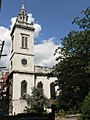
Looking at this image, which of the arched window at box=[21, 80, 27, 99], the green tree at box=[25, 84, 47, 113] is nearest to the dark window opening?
the arched window at box=[21, 80, 27, 99]

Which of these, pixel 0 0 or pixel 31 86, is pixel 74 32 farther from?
pixel 0 0

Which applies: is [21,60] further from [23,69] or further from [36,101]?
[36,101]

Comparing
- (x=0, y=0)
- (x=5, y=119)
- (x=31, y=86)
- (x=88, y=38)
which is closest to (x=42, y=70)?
(x=31, y=86)

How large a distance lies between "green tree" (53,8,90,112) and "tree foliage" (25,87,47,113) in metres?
9.04

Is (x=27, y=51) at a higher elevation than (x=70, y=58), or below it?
higher

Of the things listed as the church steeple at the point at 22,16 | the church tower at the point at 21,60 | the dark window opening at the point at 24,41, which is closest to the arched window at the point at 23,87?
the church tower at the point at 21,60

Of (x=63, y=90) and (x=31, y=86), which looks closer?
(x=63, y=90)

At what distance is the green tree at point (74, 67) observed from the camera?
40.7m

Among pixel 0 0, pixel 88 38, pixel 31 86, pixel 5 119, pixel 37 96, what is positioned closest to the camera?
pixel 0 0

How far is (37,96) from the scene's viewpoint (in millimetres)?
54000

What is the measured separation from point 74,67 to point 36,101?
13828 mm

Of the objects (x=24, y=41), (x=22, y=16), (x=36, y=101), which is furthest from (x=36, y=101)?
(x=22, y=16)

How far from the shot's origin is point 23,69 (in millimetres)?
57719

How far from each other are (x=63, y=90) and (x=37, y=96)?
10.9 meters
